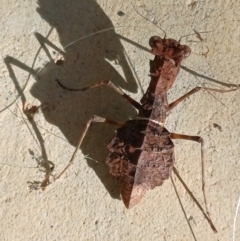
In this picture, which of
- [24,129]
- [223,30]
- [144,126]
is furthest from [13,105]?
[223,30]

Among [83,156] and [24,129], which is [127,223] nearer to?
[83,156]

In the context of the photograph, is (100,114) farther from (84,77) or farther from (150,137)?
(150,137)

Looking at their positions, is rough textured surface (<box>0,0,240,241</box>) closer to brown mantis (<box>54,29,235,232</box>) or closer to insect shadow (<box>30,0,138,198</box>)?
insect shadow (<box>30,0,138,198</box>)

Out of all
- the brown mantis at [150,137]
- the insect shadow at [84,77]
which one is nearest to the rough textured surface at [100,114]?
the insect shadow at [84,77]

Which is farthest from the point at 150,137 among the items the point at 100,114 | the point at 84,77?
the point at 84,77

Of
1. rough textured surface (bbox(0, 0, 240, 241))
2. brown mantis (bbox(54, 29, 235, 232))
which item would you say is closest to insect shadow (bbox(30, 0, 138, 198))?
rough textured surface (bbox(0, 0, 240, 241))

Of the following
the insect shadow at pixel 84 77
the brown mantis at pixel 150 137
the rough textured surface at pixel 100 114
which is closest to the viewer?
the brown mantis at pixel 150 137

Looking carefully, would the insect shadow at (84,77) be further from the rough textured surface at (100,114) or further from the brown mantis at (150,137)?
the brown mantis at (150,137)

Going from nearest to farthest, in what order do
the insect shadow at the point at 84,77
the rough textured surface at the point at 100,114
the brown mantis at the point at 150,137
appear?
the brown mantis at the point at 150,137 < the rough textured surface at the point at 100,114 < the insect shadow at the point at 84,77
